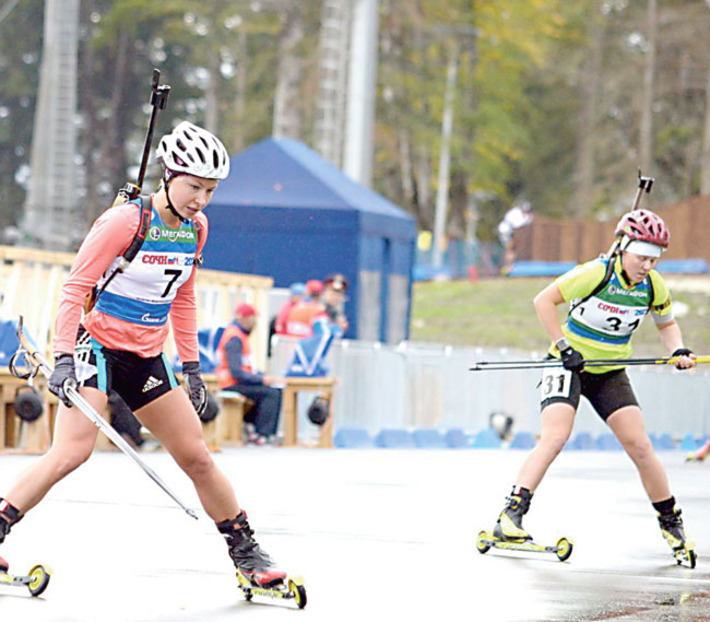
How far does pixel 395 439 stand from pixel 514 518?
442 inches

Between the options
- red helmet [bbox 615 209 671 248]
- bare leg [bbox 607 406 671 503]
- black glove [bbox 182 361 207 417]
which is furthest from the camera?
bare leg [bbox 607 406 671 503]

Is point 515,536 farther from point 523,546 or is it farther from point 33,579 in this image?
point 33,579

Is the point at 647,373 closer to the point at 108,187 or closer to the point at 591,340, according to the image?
the point at 591,340

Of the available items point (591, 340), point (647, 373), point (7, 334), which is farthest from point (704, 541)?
point (647, 373)

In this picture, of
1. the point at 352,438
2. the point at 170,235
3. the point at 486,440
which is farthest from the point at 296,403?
the point at 170,235

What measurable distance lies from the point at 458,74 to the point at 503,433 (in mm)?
40891

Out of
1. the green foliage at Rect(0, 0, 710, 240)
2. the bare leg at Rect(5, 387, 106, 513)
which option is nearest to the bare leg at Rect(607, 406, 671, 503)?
the bare leg at Rect(5, 387, 106, 513)

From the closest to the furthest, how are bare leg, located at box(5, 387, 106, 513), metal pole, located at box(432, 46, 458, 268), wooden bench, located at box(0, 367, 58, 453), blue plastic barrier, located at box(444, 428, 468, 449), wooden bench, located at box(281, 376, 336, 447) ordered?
bare leg, located at box(5, 387, 106, 513) < wooden bench, located at box(0, 367, 58, 453) < wooden bench, located at box(281, 376, 336, 447) < blue plastic barrier, located at box(444, 428, 468, 449) < metal pole, located at box(432, 46, 458, 268)

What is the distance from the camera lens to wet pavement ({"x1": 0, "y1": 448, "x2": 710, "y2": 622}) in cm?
718

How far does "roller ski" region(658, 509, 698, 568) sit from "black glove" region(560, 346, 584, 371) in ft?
2.85

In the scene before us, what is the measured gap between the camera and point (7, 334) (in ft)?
51.7

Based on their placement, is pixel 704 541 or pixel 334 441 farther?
pixel 334 441

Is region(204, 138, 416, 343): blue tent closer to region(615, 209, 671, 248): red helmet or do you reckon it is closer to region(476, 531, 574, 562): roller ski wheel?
region(615, 209, 671, 248): red helmet

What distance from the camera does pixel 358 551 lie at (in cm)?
915
